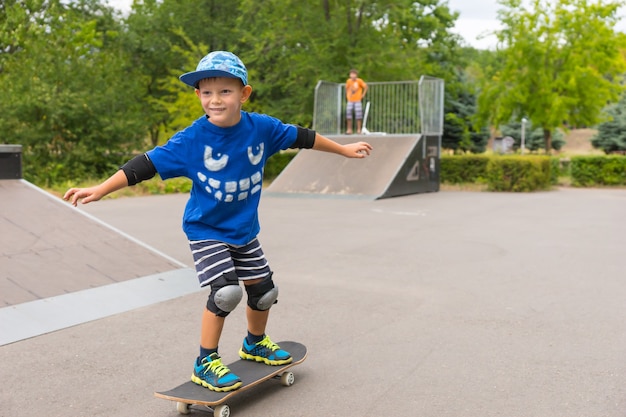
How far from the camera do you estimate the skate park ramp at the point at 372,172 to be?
16.8m

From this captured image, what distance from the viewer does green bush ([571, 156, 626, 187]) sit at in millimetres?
21875

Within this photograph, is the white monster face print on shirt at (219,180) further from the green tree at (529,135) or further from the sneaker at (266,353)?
the green tree at (529,135)

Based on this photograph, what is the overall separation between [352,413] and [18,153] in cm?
562

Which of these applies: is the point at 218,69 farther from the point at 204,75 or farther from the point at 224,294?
the point at 224,294

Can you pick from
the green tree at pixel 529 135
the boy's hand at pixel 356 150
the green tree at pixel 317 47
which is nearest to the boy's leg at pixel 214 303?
the boy's hand at pixel 356 150

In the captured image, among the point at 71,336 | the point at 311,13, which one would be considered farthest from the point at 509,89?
the point at 71,336

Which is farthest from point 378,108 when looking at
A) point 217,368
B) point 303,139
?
point 217,368

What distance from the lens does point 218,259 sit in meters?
3.45

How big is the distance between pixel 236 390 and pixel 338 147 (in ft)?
5.01

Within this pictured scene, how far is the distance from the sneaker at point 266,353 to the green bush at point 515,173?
16.5 m

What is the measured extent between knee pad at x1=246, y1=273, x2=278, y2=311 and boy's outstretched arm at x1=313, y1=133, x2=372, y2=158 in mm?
825

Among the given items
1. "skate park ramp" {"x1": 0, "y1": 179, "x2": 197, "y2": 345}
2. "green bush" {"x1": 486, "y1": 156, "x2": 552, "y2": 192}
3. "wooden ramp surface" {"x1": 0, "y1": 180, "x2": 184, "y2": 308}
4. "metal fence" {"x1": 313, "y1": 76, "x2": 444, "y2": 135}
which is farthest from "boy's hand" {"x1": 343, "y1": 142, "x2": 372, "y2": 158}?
"metal fence" {"x1": 313, "y1": 76, "x2": 444, "y2": 135}

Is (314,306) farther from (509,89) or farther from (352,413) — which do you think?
(509,89)

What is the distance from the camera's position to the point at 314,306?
575cm
